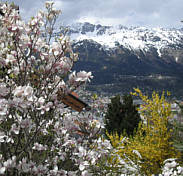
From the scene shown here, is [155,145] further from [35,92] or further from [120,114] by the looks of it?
[120,114]

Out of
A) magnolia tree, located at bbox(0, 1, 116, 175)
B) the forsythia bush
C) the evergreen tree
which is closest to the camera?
magnolia tree, located at bbox(0, 1, 116, 175)

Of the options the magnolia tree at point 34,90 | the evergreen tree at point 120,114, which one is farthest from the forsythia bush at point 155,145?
the evergreen tree at point 120,114

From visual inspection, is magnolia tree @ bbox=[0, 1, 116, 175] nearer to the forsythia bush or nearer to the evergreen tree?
the forsythia bush

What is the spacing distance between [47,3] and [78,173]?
2401 mm

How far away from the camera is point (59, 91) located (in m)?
2.65

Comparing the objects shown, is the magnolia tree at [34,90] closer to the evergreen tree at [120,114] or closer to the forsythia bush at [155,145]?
the forsythia bush at [155,145]

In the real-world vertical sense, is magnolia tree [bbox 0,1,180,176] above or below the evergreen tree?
above

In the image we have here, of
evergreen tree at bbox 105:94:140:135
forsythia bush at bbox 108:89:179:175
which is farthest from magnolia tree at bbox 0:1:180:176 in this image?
evergreen tree at bbox 105:94:140:135

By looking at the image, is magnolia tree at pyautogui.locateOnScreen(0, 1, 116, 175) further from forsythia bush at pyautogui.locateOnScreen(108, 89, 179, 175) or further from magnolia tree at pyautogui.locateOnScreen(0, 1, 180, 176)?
forsythia bush at pyautogui.locateOnScreen(108, 89, 179, 175)

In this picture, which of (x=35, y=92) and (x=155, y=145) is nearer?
(x=35, y=92)

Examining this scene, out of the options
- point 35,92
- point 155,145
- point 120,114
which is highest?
point 35,92

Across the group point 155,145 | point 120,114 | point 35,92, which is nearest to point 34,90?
point 35,92

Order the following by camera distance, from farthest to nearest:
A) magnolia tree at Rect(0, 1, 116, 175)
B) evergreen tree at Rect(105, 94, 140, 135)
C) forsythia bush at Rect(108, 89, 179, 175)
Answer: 1. evergreen tree at Rect(105, 94, 140, 135)
2. forsythia bush at Rect(108, 89, 179, 175)
3. magnolia tree at Rect(0, 1, 116, 175)

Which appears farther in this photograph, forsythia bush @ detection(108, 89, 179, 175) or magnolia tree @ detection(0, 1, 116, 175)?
forsythia bush @ detection(108, 89, 179, 175)
